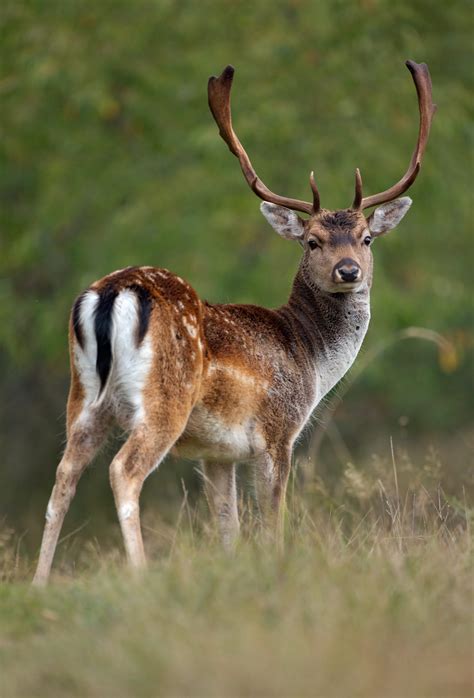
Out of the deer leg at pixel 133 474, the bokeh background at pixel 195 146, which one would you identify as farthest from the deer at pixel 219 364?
the bokeh background at pixel 195 146

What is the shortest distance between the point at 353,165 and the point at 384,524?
27.6 feet

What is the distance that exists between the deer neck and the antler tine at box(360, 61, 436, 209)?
1.77 feet

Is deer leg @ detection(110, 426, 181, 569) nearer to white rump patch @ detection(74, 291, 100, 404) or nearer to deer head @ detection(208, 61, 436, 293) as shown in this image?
white rump patch @ detection(74, 291, 100, 404)

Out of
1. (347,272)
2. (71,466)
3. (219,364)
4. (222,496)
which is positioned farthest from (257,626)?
(347,272)

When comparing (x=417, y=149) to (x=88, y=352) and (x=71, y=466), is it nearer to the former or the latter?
(x=88, y=352)

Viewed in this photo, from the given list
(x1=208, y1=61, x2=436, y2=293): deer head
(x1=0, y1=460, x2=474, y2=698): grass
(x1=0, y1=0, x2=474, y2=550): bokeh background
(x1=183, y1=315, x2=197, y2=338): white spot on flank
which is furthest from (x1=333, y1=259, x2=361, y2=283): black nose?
(x1=0, y1=0, x2=474, y2=550): bokeh background

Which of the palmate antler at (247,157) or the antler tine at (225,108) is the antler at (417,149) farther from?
the antler tine at (225,108)

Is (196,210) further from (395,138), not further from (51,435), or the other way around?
(51,435)

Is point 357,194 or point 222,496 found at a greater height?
point 357,194

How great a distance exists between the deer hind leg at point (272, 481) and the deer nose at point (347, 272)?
2.89 ft

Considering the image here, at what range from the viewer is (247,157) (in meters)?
7.28

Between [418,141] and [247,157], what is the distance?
98 centimetres

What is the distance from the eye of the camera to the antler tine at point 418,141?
23.6ft

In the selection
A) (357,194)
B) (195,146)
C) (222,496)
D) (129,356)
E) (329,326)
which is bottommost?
(222,496)
